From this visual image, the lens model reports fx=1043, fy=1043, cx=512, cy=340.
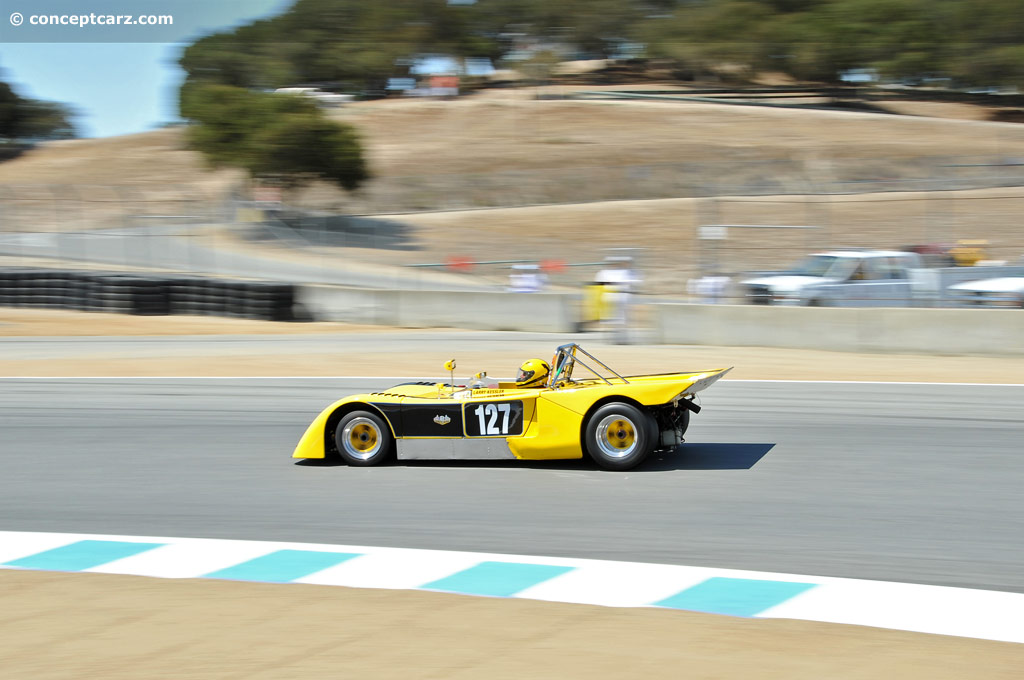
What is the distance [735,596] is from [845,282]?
44.8ft

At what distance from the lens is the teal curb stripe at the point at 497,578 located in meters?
5.04

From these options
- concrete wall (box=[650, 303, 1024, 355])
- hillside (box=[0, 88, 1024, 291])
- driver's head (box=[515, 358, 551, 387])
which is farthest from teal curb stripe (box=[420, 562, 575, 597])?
hillside (box=[0, 88, 1024, 291])

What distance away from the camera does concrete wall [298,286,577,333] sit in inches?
743

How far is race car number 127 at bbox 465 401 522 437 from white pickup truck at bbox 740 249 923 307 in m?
10.2

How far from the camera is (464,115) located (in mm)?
58969

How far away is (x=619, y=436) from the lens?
7.47 m

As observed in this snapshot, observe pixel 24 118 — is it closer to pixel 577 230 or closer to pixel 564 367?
pixel 577 230

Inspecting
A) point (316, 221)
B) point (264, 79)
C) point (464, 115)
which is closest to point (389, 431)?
point (316, 221)

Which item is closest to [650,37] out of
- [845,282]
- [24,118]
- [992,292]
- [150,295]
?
[24,118]

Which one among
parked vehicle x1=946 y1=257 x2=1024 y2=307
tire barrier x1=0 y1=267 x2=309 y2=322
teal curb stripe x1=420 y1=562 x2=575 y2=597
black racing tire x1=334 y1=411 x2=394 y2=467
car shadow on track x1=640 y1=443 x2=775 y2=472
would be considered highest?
tire barrier x1=0 y1=267 x2=309 y2=322

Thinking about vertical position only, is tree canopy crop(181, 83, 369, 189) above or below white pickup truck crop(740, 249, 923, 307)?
above

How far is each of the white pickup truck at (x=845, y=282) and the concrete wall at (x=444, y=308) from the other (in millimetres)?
3516

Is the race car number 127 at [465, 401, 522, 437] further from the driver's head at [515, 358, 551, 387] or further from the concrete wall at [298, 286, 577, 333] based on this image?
the concrete wall at [298, 286, 577, 333]

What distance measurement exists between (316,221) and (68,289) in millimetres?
9452
